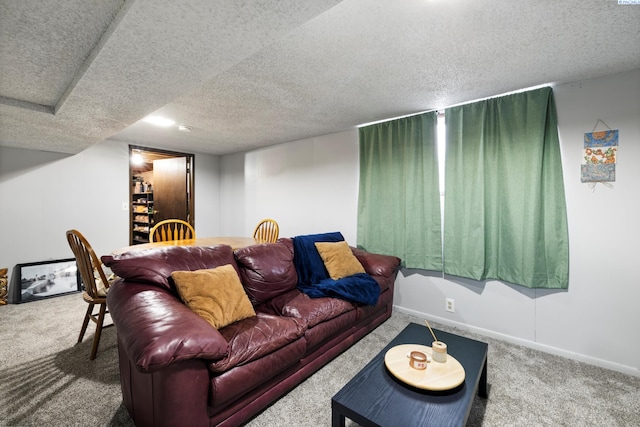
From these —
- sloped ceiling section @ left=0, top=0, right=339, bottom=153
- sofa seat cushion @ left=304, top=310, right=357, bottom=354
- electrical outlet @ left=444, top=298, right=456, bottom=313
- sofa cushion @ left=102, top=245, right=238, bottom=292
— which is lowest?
electrical outlet @ left=444, top=298, right=456, bottom=313

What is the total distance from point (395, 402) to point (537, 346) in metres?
1.98

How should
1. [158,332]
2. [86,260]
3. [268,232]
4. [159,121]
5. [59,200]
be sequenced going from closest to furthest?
[158,332] < [86,260] < [159,121] < [59,200] < [268,232]

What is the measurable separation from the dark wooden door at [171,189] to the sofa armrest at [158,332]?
380cm

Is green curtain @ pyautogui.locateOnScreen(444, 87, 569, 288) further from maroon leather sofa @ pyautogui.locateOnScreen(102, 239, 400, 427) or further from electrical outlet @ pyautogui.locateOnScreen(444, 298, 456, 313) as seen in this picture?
maroon leather sofa @ pyautogui.locateOnScreen(102, 239, 400, 427)

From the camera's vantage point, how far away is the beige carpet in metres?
1.61

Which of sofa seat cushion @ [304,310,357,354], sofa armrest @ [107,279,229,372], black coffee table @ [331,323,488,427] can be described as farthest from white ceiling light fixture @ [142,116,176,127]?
black coffee table @ [331,323,488,427]

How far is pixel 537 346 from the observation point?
7.98 ft

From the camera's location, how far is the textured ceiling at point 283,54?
3.98ft

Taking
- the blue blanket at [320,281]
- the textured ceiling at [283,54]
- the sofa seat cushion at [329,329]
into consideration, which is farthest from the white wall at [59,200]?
the sofa seat cushion at [329,329]

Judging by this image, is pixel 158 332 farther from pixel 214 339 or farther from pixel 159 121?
pixel 159 121

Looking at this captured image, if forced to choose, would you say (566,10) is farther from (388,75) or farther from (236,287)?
(236,287)

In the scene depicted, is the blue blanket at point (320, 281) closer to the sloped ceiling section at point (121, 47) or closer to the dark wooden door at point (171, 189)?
the sloped ceiling section at point (121, 47)

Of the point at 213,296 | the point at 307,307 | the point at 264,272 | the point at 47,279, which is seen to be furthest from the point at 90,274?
the point at 47,279

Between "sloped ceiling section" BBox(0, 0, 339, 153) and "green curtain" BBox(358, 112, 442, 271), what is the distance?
214 centimetres
